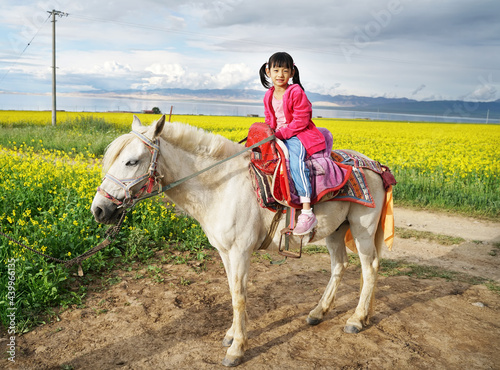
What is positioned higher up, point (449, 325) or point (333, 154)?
point (333, 154)

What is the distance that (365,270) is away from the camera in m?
4.05

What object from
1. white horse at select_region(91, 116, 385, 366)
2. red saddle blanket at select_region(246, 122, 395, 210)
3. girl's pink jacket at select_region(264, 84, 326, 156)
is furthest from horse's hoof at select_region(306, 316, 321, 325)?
girl's pink jacket at select_region(264, 84, 326, 156)

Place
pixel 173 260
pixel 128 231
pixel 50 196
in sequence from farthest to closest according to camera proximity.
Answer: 1. pixel 50 196
2. pixel 128 231
3. pixel 173 260

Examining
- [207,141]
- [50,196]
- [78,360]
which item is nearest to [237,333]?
[78,360]

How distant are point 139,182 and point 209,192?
0.67m

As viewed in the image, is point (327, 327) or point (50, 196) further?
point (50, 196)

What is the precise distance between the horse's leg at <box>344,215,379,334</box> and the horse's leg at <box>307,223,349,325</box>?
0.27 m

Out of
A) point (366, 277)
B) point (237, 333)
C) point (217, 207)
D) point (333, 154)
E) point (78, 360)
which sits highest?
point (333, 154)

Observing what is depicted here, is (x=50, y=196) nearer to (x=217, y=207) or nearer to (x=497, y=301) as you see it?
(x=217, y=207)

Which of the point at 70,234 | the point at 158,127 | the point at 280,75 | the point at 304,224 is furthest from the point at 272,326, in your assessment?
the point at 70,234

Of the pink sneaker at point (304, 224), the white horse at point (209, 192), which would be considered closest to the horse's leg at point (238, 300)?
the white horse at point (209, 192)

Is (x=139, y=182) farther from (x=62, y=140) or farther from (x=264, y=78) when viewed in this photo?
(x=62, y=140)

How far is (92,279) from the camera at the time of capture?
→ 474cm

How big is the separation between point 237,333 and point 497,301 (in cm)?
349
